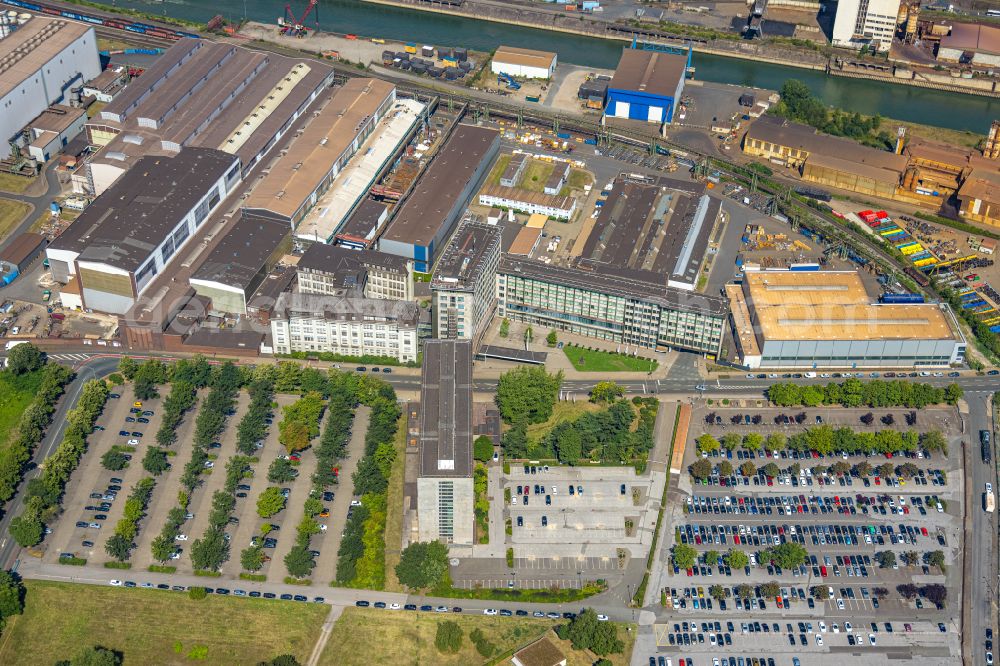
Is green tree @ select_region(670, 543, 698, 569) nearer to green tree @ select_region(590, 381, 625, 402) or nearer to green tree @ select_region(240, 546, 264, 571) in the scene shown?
green tree @ select_region(590, 381, 625, 402)

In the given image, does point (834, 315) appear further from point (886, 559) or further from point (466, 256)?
point (466, 256)

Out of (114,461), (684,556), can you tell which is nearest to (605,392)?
(684,556)

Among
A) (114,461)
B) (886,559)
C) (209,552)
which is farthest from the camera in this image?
(114,461)

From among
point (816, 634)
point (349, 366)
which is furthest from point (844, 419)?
point (349, 366)

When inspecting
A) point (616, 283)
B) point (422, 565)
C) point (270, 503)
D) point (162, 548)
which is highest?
point (616, 283)

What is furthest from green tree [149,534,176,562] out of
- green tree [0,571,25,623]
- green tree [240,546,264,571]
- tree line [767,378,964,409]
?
tree line [767,378,964,409]
